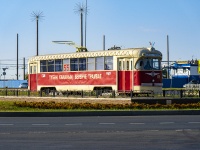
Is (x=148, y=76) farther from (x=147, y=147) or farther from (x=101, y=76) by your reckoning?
(x=147, y=147)

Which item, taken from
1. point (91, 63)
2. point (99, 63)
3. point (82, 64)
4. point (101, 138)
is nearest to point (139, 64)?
point (99, 63)

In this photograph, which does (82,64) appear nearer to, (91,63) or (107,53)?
(91,63)

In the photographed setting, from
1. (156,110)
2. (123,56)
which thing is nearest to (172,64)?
(123,56)

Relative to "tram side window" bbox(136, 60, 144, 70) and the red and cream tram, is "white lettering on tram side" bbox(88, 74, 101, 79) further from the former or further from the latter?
"tram side window" bbox(136, 60, 144, 70)

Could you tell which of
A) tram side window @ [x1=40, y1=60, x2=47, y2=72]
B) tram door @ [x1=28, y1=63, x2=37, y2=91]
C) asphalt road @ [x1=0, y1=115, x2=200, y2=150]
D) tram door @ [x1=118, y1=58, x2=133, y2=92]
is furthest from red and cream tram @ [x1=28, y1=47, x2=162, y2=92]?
asphalt road @ [x1=0, y1=115, x2=200, y2=150]

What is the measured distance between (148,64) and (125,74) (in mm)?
1860

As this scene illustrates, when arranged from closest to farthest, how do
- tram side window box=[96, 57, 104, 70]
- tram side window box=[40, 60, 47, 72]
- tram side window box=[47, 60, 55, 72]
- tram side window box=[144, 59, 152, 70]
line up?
tram side window box=[144, 59, 152, 70]
tram side window box=[96, 57, 104, 70]
tram side window box=[47, 60, 55, 72]
tram side window box=[40, 60, 47, 72]

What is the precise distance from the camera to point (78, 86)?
4053 cm

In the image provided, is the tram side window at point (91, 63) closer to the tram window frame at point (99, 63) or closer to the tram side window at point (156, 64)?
the tram window frame at point (99, 63)

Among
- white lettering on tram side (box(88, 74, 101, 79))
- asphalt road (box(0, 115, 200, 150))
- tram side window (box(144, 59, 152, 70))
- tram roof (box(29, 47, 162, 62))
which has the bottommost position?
asphalt road (box(0, 115, 200, 150))

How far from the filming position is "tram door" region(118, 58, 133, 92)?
121 feet

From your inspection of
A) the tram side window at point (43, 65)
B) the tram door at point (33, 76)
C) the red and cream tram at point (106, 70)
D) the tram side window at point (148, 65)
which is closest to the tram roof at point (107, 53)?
the red and cream tram at point (106, 70)

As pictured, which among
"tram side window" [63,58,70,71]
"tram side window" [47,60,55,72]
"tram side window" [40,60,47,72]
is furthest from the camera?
"tram side window" [40,60,47,72]

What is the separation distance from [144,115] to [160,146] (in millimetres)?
13643
